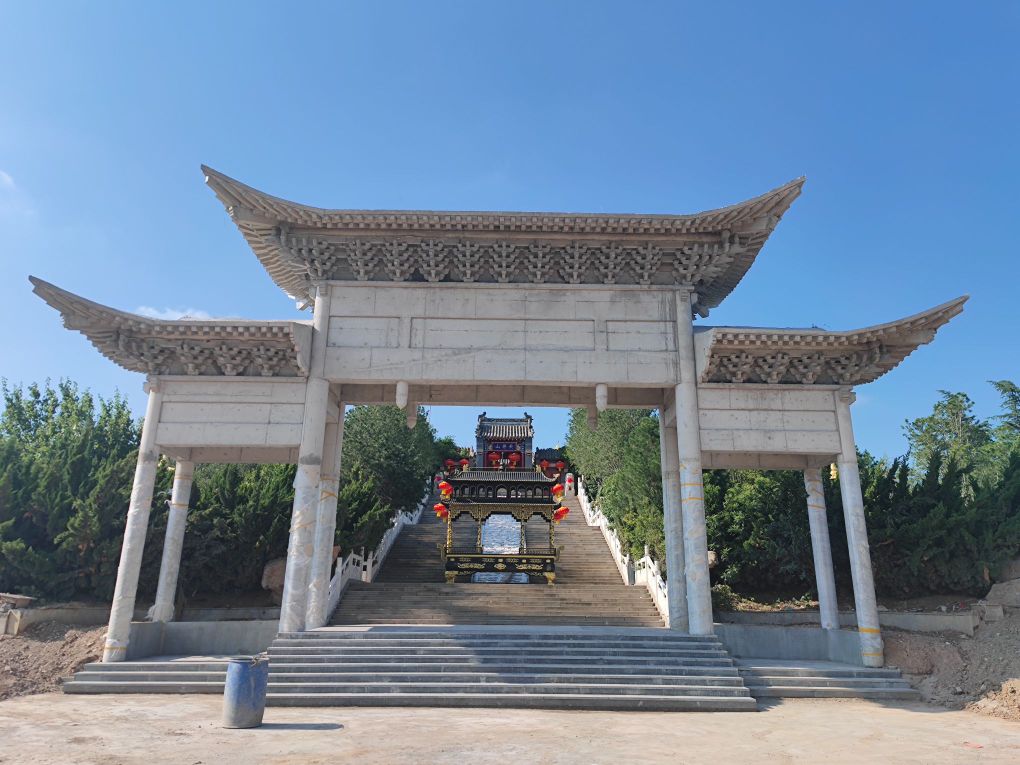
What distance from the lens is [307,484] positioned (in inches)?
433

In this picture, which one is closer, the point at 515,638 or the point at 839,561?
the point at 515,638

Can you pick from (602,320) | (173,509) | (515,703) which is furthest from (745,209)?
(173,509)

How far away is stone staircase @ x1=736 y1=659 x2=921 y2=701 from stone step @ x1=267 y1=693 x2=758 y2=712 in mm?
952

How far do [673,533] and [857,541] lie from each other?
3264mm

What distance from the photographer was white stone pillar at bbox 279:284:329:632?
34.7ft

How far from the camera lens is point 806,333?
36.7 ft

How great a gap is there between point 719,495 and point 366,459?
1332cm

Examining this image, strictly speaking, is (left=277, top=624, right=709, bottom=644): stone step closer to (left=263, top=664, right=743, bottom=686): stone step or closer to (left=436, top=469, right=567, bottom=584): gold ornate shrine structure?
(left=263, top=664, right=743, bottom=686): stone step

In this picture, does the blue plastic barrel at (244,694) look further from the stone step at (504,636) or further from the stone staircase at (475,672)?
the stone step at (504,636)

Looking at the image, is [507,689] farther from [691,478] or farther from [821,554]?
[821,554]

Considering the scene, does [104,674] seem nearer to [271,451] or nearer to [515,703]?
[271,451]

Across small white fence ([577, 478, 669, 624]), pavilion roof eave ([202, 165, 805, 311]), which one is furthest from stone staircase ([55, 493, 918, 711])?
pavilion roof eave ([202, 165, 805, 311])

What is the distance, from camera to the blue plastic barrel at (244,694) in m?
6.84

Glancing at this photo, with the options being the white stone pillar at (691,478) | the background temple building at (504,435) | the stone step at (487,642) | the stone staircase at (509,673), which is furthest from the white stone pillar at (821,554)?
the background temple building at (504,435)
